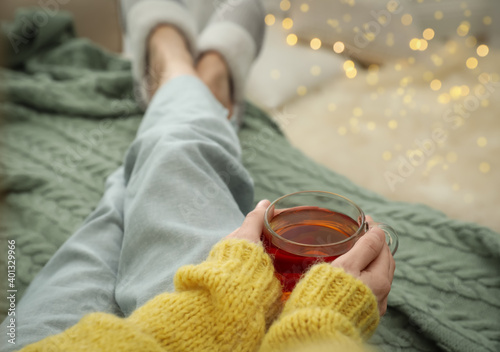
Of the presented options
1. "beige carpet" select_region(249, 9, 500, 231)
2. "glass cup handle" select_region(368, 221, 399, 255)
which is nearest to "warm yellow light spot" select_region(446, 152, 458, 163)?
"beige carpet" select_region(249, 9, 500, 231)

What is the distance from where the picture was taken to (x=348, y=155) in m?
1.08

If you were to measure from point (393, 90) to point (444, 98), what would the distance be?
138 mm

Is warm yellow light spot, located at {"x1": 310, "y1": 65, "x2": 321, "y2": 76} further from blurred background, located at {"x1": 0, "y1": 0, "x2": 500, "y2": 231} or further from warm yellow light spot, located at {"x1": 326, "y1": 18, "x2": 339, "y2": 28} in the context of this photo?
warm yellow light spot, located at {"x1": 326, "y1": 18, "x2": 339, "y2": 28}

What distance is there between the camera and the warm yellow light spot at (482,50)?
1.29 metres

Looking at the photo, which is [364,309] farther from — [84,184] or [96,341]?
[84,184]

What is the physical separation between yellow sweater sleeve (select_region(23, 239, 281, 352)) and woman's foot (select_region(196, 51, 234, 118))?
0.73 metres

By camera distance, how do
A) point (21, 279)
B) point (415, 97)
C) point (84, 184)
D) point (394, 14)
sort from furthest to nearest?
point (394, 14) < point (415, 97) < point (84, 184) < point (21, 279)

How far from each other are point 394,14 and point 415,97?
0.30 m

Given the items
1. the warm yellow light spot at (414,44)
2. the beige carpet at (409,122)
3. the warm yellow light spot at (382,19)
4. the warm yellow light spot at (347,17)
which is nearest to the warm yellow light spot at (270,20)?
the beige carpet at (409,122)

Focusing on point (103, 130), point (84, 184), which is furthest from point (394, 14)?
point (84, 184)

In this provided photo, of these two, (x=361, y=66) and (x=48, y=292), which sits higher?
(x=361, y=66)

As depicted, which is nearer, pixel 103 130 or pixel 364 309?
pixel 364 309

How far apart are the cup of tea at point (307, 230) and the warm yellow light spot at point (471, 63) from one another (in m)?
0.96

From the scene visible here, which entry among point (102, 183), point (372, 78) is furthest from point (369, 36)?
point (102, 183)
